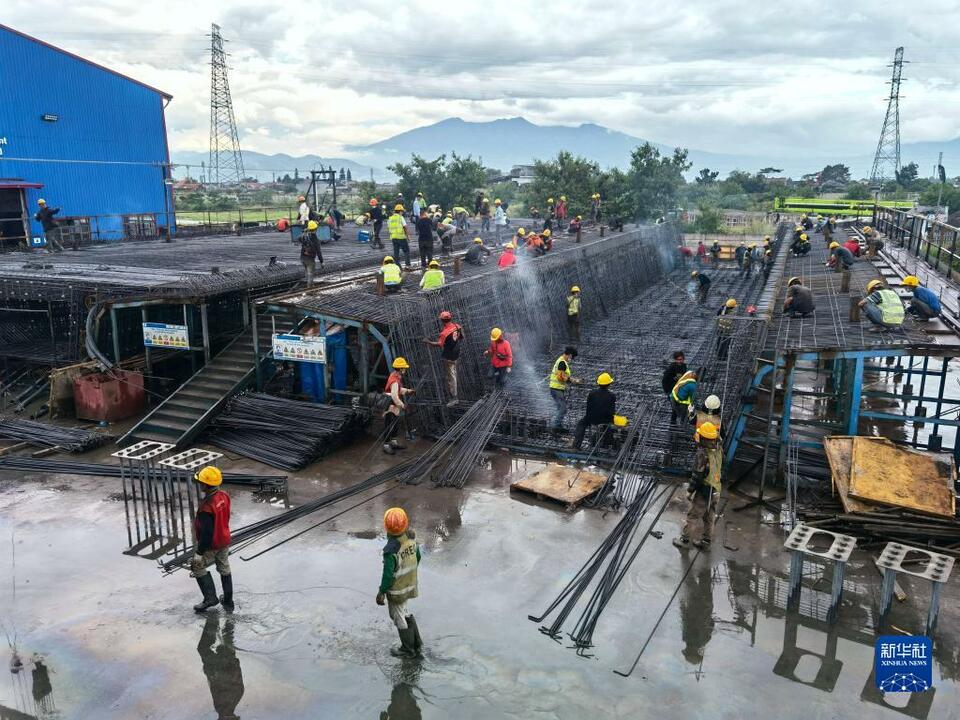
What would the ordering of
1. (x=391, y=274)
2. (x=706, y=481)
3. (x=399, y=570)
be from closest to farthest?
(x=399, y=570), (x=706, y=481), (x=391, y=274)

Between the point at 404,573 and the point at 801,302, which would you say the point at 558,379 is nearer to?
the point at 801,302

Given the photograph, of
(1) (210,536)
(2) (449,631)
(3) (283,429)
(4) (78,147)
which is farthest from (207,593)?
(4) (78,147)

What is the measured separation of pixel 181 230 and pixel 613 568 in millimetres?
30481

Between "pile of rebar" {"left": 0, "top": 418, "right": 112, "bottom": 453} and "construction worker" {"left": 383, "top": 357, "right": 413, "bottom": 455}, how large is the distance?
17.8 feet

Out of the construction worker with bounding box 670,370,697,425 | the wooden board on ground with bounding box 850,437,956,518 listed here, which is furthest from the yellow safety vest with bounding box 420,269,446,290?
the wooden board on ground with bounding box 850,437,956,518

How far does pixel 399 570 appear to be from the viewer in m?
6.44

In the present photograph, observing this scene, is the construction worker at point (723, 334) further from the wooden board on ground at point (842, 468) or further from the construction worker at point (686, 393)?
the wooden board on ground at point (842, 468)

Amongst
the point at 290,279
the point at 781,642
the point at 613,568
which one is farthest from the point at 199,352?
the point at 781,642

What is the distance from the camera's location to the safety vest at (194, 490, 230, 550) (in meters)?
7.22

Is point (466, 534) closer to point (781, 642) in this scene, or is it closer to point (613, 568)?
point (613, 568)

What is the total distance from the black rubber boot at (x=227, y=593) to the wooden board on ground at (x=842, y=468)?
24.6 ft

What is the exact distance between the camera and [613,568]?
8266 millimetres

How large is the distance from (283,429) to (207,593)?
5.45 m


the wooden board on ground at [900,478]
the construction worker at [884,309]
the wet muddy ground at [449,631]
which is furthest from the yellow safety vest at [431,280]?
the wooden board on ground at [900,478]
